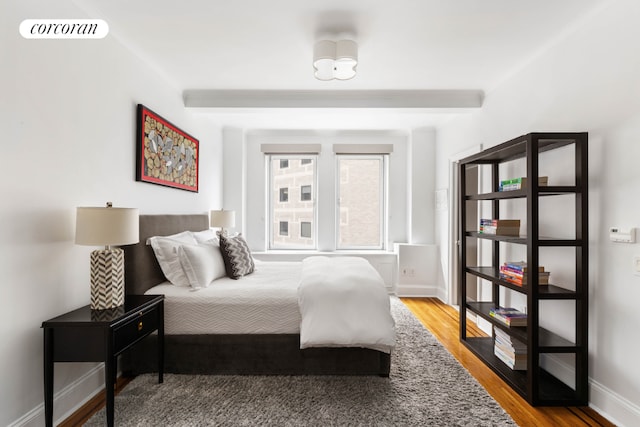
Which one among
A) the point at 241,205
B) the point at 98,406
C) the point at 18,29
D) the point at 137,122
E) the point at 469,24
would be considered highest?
the point at 469,24

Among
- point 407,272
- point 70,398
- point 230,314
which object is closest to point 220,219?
point 230,314

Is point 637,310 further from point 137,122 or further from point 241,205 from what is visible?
point 241,205

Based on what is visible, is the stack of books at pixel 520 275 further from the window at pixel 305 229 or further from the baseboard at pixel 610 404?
the window at pixel 305 229

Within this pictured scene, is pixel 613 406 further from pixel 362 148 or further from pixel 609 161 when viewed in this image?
pixel 362 148

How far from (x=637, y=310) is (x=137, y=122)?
12.0ft

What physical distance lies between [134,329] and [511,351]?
266cm

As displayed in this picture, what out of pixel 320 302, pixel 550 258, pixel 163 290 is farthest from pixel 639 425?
pixel 163 290

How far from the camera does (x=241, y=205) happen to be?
4.88 meters

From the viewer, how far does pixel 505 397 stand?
2.17 m

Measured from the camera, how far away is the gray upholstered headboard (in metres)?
2.35

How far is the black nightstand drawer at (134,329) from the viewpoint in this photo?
1.73 metres

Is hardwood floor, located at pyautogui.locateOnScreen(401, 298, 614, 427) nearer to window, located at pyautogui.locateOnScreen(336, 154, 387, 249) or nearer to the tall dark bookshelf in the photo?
the tall dark bookshelf

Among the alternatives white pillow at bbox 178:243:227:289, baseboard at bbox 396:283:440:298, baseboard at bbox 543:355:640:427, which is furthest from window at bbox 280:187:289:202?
baseboard at bbox 543:355:640:427

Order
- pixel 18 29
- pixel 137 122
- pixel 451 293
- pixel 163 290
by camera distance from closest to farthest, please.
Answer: pixel 18 29 → pixel 163 290 → pixel 137 122 → pixel 451 293
